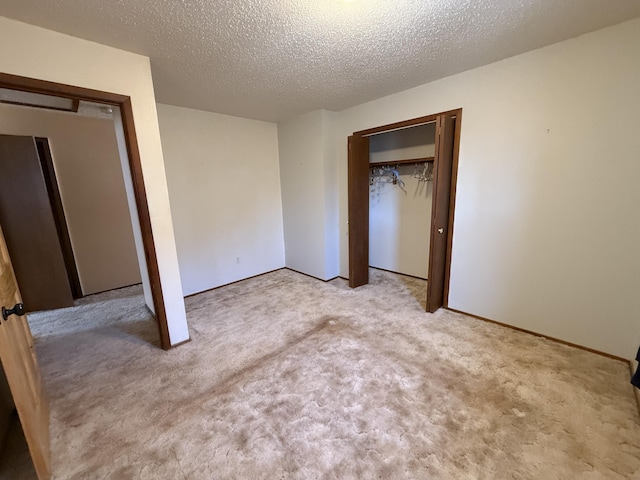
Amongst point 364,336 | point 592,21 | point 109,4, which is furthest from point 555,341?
point 109,4

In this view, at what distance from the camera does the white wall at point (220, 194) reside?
3369 millimetres

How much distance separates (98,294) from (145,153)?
292cm

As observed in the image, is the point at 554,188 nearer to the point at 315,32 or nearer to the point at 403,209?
the point at 403,209

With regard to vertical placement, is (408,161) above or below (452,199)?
above

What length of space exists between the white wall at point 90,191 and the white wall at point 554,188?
4251 mm

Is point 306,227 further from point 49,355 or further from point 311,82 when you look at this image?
point 49,355

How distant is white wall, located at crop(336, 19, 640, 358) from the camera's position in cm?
189

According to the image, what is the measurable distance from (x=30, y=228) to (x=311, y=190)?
346 cm

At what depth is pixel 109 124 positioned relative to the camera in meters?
3.74

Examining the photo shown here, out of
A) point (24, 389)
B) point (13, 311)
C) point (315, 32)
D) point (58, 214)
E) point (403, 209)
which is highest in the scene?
point (315, 32)

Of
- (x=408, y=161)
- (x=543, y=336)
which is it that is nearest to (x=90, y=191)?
(x=408, y=161)

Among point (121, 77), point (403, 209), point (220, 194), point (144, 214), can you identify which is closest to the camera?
point (121, 77)

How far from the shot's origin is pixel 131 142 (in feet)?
6.52

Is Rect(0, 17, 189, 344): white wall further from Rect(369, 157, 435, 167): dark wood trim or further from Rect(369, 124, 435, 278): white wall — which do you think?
Rect(369, 124, 435, 278): white wall
